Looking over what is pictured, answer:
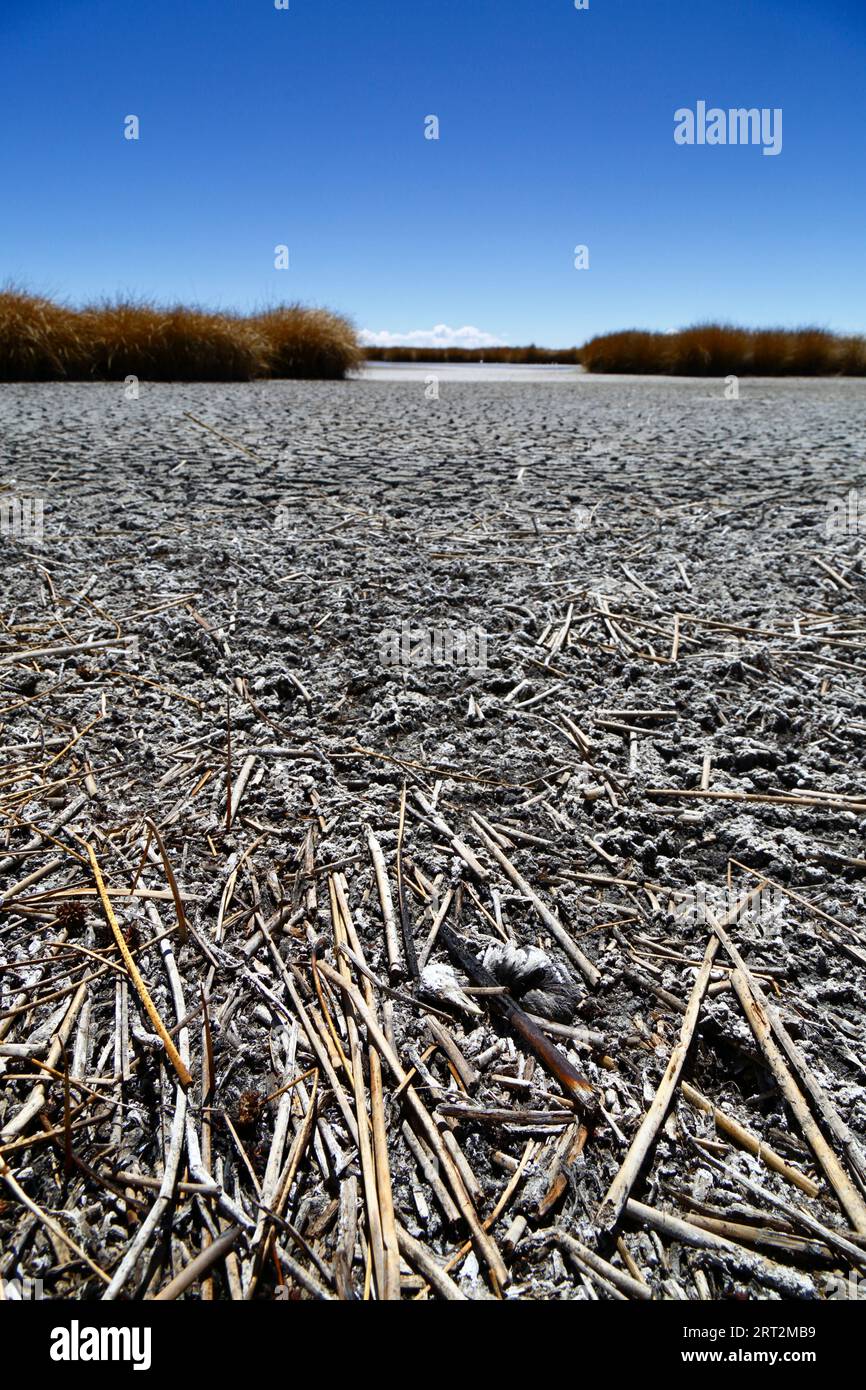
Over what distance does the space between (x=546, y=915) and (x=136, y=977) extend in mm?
527

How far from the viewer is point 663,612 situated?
5.97 ft

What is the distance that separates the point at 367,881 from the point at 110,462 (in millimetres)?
2468

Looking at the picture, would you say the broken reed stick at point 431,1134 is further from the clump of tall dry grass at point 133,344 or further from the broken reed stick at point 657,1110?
the clump of tall dry grass at point 133,344

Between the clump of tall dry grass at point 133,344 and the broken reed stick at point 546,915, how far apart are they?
701cm

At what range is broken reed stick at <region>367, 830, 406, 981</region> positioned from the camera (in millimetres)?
954

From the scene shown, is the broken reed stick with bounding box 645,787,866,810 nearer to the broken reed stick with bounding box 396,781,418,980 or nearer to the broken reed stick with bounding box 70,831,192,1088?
the broken reed stick with bounding box 396,781,418,980

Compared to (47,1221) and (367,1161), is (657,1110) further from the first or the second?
(47,1221)

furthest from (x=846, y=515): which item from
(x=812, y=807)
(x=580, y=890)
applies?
(x=580, y=890)

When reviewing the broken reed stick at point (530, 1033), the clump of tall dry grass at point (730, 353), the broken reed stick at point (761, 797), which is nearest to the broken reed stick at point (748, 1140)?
the broken reed stick at point (530, 1033)

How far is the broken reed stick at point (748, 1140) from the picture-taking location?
0.72 meters

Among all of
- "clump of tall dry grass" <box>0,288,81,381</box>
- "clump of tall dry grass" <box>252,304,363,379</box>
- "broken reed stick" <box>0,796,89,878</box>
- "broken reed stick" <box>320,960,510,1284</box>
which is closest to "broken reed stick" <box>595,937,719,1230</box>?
"broken reed stick" <box>320,960,510,1284</box>

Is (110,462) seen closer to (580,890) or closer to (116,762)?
(116,762)

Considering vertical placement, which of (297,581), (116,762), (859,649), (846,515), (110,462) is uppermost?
(110,462)

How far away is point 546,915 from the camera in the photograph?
3.36 ft
